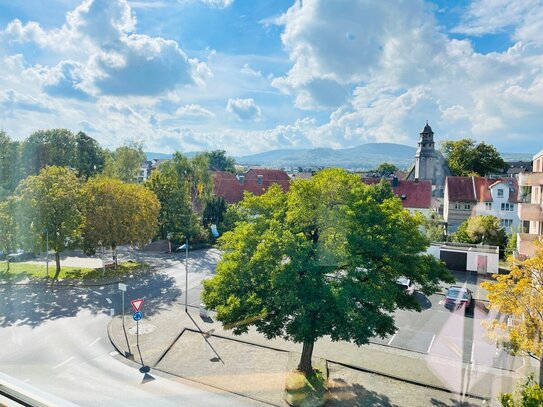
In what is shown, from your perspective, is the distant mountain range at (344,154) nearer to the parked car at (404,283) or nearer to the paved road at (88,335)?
the parked car at (404,283)

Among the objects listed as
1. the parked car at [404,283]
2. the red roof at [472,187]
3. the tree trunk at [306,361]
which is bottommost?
the tree trunk at [306,361]

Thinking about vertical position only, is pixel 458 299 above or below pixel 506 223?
below

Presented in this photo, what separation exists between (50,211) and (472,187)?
1315cm

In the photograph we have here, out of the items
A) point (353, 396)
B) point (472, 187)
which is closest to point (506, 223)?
point (472, 187)

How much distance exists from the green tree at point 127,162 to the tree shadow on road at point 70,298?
7.79 m

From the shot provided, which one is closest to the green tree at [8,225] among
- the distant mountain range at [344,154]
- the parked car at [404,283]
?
the distant mountain range at [344,154]

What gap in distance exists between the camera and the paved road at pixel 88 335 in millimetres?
3108

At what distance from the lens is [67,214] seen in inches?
350

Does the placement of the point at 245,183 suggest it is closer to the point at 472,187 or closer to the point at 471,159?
the point at 472,187

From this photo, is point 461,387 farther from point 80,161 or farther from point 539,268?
point 80,161

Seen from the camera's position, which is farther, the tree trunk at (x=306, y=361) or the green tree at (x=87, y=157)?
the green tree at (x=87, y=157)

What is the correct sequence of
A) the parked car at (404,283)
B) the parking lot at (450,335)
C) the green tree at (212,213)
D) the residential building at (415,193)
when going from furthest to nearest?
the residential building at (415,193)
the green tree at (212,213)
the parking lot at (450,335)
the parked car at (404,283)

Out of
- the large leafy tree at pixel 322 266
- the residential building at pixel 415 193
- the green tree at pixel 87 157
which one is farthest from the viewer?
the green tree at pixel 87 157

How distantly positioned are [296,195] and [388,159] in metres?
1.92
